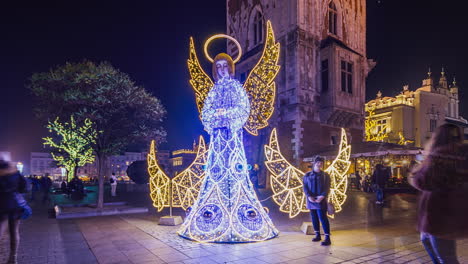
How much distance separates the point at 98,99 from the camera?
12.2 metres

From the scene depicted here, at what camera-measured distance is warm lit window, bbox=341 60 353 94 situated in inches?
920

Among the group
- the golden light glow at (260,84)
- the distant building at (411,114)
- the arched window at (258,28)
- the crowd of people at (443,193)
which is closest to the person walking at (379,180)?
the golden light glow at (260,84)

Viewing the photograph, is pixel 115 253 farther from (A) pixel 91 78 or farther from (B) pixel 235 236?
(A) pixel 91 78

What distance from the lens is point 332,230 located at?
7.87m

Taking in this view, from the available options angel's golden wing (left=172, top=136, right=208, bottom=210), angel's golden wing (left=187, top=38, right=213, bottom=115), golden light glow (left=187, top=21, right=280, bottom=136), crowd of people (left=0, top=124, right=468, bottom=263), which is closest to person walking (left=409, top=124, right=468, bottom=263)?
crowd of people (left=0, top=124, right=468, bottom=263)

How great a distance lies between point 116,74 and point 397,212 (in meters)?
12.9

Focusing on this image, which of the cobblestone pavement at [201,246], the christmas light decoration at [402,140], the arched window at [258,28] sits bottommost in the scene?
the cobblestone pavement at [201,246]

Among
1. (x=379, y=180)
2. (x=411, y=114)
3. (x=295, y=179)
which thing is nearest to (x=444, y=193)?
(x=295, y=179)

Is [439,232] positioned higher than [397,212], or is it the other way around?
[439,232]

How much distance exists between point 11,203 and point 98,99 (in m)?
7.94

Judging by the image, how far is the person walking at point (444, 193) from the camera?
3.23 m

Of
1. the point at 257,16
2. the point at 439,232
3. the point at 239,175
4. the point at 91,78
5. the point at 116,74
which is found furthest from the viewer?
the point at 257,16

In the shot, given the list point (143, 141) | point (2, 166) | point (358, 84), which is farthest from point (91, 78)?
point (358, 84)

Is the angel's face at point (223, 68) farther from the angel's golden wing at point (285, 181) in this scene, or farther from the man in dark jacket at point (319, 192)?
the man in dark jacket at point (319, 192)
